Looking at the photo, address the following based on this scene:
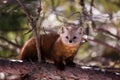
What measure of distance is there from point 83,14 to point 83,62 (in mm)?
1459

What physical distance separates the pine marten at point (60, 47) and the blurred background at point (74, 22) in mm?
175

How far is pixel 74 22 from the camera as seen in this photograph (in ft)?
18.4

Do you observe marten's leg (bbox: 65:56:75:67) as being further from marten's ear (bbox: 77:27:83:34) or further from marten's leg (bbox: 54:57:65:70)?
marten's ear (bbox: 77:27:83:34)

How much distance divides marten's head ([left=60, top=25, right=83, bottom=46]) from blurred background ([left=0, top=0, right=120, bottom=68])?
17cm

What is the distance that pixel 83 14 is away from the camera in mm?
4738

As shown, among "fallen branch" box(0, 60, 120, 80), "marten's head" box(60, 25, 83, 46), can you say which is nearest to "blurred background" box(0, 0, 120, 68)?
"marten's head" box(60, 25, 83, 46)

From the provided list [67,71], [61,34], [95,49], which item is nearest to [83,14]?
[61,34]

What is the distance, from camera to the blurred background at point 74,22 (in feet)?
15.7

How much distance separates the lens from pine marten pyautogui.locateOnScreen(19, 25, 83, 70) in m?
4.20

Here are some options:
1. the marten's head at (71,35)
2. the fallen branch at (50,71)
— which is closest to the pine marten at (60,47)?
the marten's head at (71,35)

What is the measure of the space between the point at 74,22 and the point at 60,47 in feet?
4.67

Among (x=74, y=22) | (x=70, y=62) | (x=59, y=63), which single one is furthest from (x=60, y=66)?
(x=74, y=22)

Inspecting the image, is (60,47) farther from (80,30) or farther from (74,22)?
(74,22)

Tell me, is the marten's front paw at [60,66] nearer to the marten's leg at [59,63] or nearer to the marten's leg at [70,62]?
the marten's leg at [59,63]
